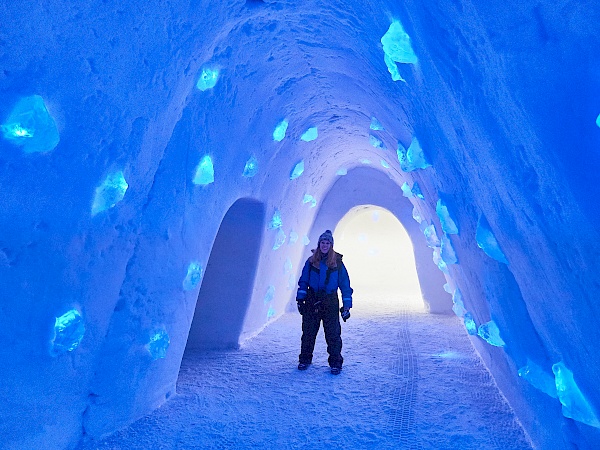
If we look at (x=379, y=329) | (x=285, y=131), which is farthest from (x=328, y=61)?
(x=379, y=329)

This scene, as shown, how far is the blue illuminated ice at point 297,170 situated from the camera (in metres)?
7.50

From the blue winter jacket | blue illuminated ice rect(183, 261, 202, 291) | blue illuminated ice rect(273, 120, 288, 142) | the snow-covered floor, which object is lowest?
the snow-covered floor

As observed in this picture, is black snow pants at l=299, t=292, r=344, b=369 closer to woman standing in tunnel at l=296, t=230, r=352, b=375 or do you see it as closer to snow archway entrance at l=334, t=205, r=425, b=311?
woman standing in tunnel at l=296, t=230, r=352, b=375

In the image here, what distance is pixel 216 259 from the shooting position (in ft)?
22.2

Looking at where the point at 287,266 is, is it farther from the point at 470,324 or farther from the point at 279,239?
the point at 470,324

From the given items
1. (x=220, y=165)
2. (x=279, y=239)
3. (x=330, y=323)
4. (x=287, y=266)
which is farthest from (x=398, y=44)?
(x=287, y=266)

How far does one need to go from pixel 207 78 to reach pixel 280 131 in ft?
6.93

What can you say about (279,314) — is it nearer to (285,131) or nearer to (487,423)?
(285,131)

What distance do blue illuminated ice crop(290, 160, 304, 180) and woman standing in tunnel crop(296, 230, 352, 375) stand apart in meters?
2.10

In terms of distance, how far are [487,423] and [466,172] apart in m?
2.21

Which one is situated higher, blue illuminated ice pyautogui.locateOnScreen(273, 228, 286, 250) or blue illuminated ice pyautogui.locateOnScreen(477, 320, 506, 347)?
blue illuminated ice pyautogui.locateOnScreen(273, 228, 286, 250)

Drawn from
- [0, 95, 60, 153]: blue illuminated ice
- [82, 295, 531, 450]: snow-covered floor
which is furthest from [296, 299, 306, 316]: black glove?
[0, 95, 60, 153]: blue illuminated ice

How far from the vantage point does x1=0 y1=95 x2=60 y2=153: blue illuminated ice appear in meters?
2.23

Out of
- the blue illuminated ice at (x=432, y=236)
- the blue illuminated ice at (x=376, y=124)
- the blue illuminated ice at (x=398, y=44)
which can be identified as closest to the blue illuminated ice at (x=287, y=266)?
the blue illuminated ice at (x=432, y=236)
